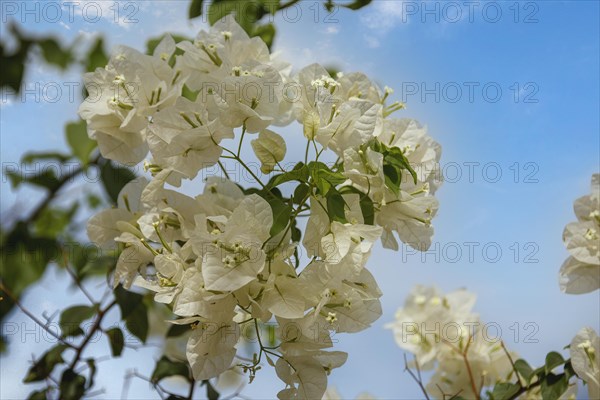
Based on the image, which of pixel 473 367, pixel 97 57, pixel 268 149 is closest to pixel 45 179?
pixel 97 57

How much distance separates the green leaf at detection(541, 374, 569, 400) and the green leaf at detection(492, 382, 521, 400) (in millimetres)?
72

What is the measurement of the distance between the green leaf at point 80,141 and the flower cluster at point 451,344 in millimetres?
729

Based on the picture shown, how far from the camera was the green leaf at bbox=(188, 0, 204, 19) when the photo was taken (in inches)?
52.4

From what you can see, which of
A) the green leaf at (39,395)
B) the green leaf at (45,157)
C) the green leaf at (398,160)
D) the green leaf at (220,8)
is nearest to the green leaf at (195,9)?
the green leaf at (220,8)

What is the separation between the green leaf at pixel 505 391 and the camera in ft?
4.20

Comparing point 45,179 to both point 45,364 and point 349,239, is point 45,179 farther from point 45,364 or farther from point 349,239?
point 349,239

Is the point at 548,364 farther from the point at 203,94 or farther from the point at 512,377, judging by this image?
the point at 203,94

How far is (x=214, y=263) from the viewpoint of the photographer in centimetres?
86

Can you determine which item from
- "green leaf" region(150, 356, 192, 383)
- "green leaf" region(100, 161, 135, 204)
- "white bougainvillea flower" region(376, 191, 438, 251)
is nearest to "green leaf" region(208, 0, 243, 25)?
"green leaf" region(100, 161, 135, 204)

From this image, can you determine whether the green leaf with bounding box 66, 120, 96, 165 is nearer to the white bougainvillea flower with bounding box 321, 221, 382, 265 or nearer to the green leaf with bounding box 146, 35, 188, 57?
the green leaf with bounding box 146, 35, 188, 57

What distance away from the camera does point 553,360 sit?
121 cm

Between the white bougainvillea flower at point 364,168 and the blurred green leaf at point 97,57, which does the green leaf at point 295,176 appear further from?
the blurred green leaf at point 97,57

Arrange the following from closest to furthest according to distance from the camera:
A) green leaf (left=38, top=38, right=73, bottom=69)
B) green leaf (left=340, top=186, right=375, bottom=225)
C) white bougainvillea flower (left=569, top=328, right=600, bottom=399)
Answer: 1. green leaf (left=340, top=186, right=375, bottom=225)
2. white bougainvillea flower (left=569, top=328, right=600, bottom=399)
3. green leaf (left=38, top=38, right=73, bottom=69)

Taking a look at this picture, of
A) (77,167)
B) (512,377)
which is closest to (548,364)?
(512,377)
